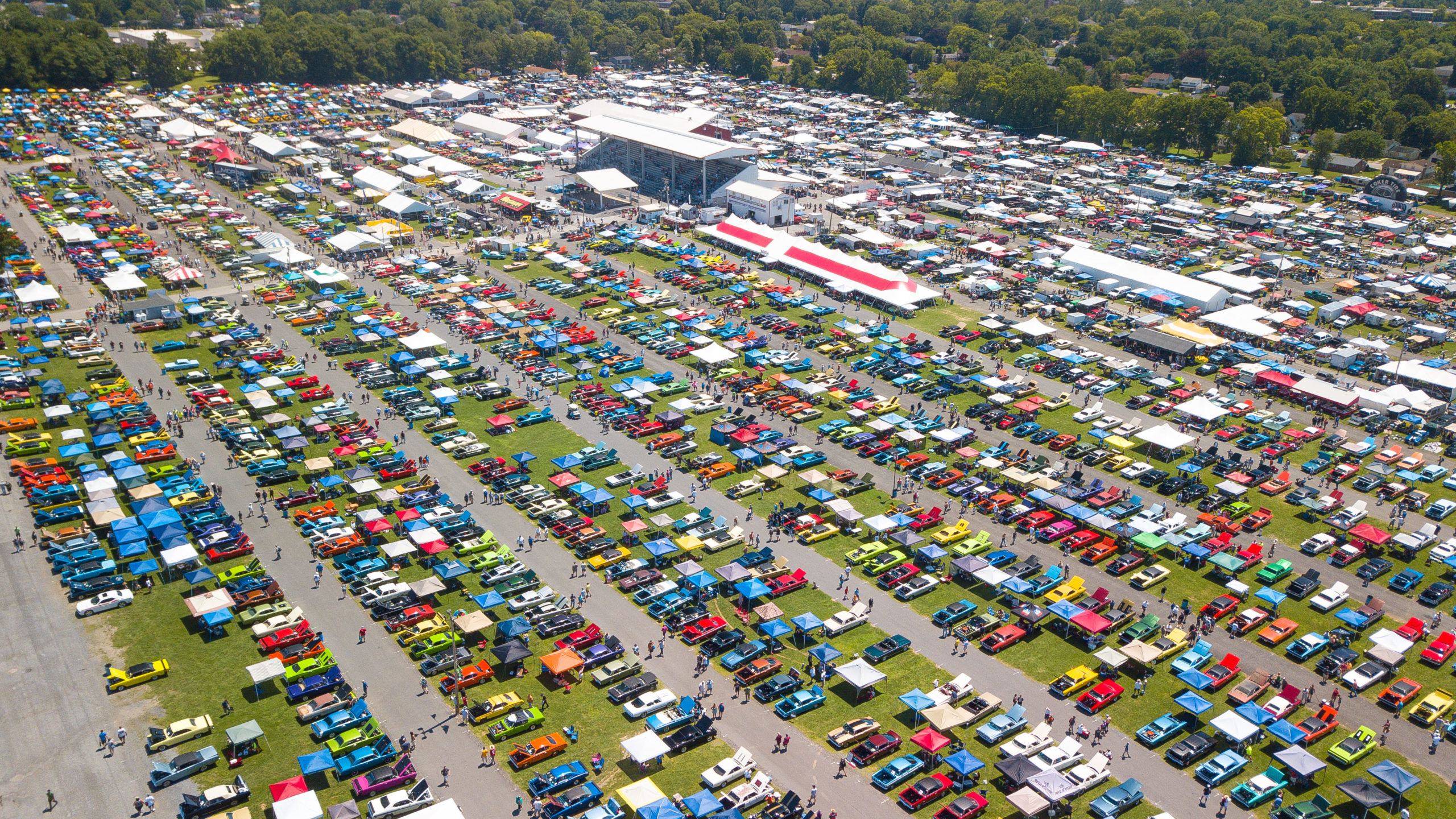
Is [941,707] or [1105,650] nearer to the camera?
[941,707]

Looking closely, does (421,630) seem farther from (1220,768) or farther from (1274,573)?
(1274,573)

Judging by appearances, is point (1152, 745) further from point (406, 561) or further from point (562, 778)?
point (406, 561)

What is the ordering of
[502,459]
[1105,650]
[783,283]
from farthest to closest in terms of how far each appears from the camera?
[783,283], [502,459], [1105,650]

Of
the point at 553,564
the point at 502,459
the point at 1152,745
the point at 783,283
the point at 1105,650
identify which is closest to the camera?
the point at 1152,745

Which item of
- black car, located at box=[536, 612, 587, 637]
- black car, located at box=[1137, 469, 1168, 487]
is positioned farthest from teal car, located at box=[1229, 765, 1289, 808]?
black car, located at box=[536, 612, 587, 637]

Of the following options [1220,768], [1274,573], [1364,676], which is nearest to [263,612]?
[1220,768]

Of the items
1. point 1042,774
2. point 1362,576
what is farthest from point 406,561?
point 1362,576

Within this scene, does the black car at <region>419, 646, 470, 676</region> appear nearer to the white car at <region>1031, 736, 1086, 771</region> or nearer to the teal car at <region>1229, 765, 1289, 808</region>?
the white car at <region>1031, 736, 1086, 771</region>
